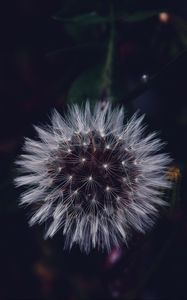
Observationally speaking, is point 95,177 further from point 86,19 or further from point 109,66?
point 86,19

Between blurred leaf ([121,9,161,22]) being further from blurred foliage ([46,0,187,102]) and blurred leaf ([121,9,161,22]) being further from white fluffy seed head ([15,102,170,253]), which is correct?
white fluffy seed head ([15,102,170,253])

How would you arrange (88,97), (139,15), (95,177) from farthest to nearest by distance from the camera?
(139,15), (88,97), (95,177)

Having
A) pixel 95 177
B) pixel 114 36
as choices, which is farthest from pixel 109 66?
pixel 95 177

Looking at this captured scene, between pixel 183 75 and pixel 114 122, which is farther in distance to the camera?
pixel 183 75

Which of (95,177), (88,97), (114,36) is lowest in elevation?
(95,177)

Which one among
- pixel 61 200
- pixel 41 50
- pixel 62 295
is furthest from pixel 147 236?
pixel 41 50

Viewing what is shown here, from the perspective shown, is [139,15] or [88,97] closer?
[88,97]

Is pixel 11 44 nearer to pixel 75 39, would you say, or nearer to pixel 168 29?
pixel 75 39
